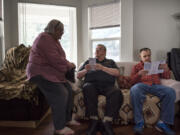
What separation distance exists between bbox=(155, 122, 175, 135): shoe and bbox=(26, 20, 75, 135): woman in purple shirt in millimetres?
1030

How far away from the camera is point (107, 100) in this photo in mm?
1718

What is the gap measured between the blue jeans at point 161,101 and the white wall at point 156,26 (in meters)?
1.17

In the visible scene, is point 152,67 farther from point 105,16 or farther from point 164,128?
point 105,16

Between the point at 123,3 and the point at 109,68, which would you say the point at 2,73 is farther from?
the point at 123,3

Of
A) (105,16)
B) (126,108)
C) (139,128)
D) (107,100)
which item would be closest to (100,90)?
(107,100)

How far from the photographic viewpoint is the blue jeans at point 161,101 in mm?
1676

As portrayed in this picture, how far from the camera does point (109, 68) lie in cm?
193

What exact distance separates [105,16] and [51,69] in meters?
1.83

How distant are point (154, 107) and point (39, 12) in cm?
277

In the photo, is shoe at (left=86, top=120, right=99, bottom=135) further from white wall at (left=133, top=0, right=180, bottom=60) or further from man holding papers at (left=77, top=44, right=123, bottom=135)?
white wall at (left=133, top=0, right=180, bottom=60)

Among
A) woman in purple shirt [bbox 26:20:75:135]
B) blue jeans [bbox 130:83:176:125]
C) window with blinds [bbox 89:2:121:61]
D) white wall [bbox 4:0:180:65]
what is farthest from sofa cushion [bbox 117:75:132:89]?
woman in purple shirt [bbox 26:20:75:135]

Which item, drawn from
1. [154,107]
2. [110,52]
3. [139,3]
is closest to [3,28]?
[110,52]

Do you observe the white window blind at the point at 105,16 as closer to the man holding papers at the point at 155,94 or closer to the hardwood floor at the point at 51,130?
the man holding papers at the point at 155,94

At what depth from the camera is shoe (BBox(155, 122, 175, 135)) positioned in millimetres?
1636
